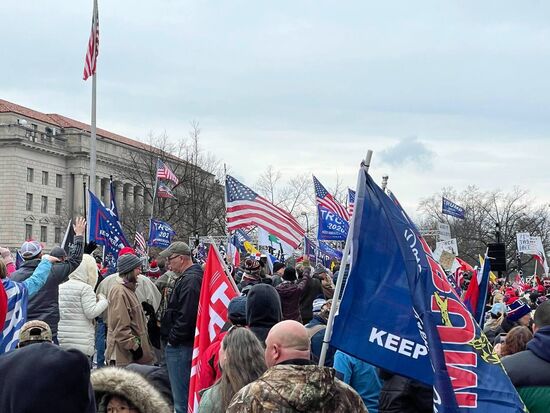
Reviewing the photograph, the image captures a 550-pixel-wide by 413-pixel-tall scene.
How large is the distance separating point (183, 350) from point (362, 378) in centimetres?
252

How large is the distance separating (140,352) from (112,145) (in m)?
86.9

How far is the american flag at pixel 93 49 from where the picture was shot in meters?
26.0

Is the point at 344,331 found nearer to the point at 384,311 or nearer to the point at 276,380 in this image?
the point at 384,311

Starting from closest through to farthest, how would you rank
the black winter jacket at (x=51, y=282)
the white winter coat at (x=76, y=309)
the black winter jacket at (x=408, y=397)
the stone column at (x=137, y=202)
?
the black winter jacket at (x=408, y=397) → the black winter jacket at (x=51, y=282) → the white winter coat at (x=76, y=309) → the stone column at (x=137, y=202)

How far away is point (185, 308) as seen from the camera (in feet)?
26.8

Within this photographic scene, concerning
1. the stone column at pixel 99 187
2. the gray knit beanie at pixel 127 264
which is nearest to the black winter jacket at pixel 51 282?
the gray knit beanie at pixel 127 264

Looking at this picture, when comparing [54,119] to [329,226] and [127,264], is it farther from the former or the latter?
[127,264]

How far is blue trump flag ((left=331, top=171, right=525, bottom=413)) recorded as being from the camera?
4.33 meters

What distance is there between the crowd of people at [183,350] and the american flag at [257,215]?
1.83ft

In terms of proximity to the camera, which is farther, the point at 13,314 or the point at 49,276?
the point at 49,276

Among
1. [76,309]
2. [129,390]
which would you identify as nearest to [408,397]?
[129,390]

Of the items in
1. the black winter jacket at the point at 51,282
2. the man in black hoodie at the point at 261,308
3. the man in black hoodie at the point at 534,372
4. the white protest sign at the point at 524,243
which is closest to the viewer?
the man in black hoodie at the point at 534,372

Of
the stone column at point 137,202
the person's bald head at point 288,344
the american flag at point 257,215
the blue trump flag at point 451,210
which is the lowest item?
the person's bald head at point 288,344

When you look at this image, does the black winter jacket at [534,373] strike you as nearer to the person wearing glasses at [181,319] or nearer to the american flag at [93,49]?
the person wearing glasses at [181,319]
